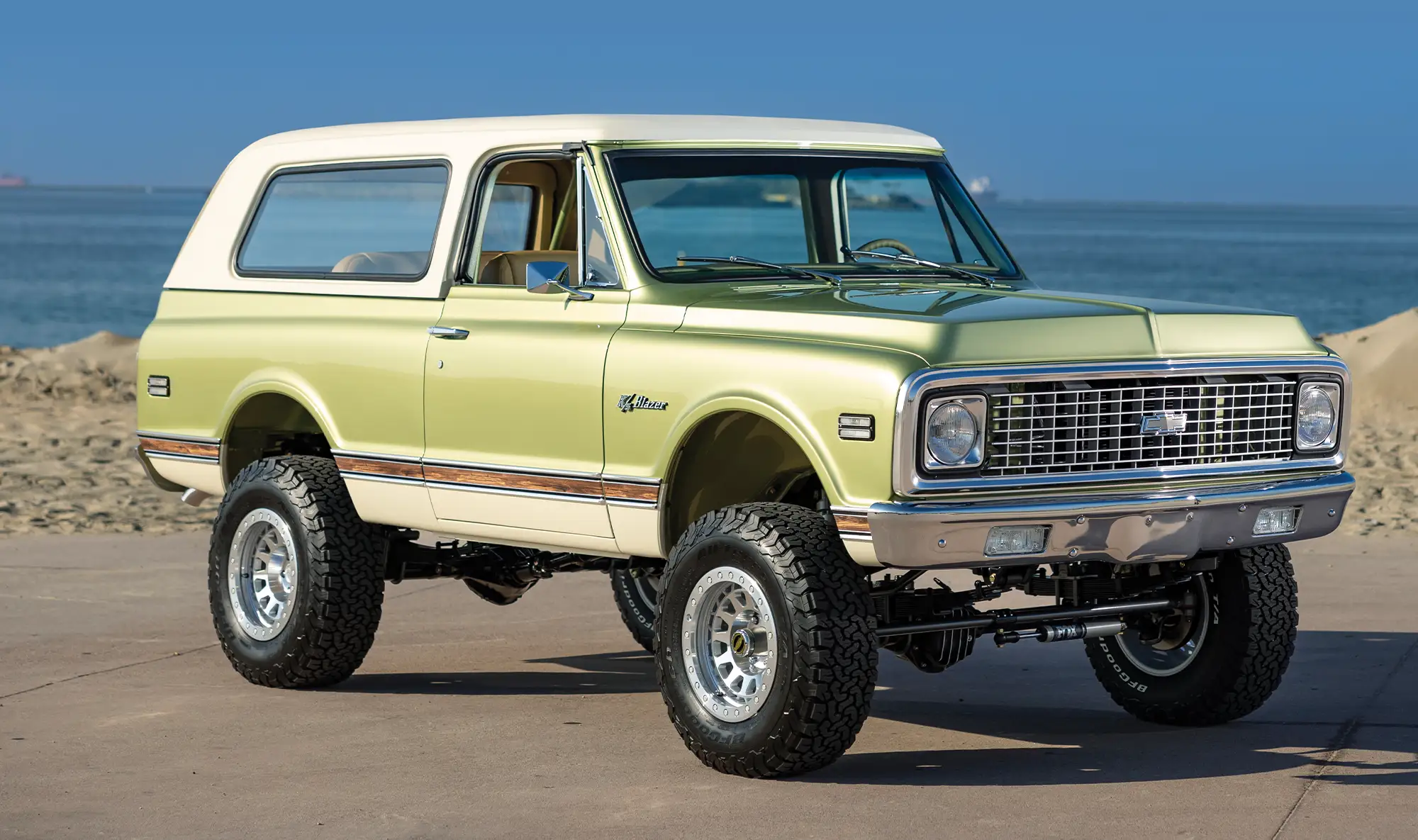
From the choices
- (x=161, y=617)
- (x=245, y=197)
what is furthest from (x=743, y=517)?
(x=161, y=617)

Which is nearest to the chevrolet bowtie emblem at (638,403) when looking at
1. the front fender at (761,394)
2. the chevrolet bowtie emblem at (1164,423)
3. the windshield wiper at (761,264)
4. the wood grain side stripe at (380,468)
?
the front fender at (761,394)

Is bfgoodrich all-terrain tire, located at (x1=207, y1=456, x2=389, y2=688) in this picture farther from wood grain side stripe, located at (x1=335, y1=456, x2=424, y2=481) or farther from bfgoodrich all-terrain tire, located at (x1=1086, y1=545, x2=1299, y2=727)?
bfgoodrich all-terrain tire, located at (x1=1086, y1=545, x2=1299, y2=727)

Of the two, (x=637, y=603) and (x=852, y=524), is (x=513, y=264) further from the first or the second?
(x=852, y=524)

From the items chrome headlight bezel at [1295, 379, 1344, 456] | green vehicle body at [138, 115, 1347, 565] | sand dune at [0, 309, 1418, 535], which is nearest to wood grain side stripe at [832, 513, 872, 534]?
green vehicle body at [138, 115, 1347, 565]

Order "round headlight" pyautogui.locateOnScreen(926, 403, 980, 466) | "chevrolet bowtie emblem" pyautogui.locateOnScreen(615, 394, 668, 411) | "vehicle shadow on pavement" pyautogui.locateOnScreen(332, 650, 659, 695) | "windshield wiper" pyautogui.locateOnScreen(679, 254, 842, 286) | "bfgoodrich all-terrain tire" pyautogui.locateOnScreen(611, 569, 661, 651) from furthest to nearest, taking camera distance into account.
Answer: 1. "bfgoodrich all-terrain tire" pyautogui.locateOnScreen(611, 569, 661, 651)
2. "vehicle shadow on pavement" pyautogui.locateOnScreen(332, 650, 659, 695)
3. "windshield wiper" pyautogui.locateOnScreen(679, 254, 842, 286)
4. "chevrolet bowtie emblem" pyautogui.locateOnScreen(615, 394, 668, 411)
5. "round headlight" pyautogui.locateOnScreen(926, 403, 980, 466)

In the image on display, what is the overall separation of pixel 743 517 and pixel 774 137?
1981 millimetres

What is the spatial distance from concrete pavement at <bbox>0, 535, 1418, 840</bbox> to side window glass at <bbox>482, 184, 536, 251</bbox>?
1807 mm

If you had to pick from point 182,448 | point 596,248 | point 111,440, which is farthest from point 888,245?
point 111,440

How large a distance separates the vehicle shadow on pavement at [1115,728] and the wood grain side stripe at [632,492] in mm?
1093

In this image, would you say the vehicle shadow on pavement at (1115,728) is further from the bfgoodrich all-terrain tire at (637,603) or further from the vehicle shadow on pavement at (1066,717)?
the bfgoodrich all-terrain tire at (637,603)

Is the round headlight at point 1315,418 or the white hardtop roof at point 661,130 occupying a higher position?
the white hardtop roof at point 661,130

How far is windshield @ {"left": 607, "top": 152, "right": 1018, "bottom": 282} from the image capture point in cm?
778

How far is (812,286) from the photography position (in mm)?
7707

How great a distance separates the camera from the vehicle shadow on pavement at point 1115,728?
6988mm
